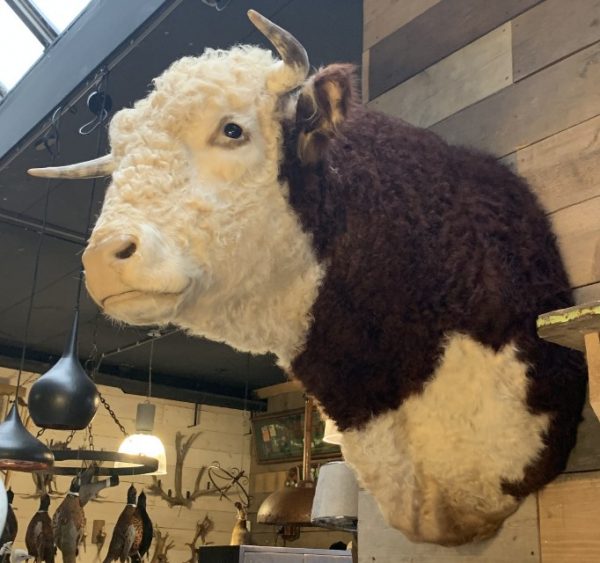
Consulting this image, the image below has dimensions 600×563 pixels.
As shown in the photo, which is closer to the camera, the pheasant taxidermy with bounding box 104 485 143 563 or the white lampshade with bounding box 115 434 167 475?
the white lampshade with bounding box 115 434 167 475

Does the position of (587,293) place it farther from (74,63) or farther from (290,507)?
(290,507)

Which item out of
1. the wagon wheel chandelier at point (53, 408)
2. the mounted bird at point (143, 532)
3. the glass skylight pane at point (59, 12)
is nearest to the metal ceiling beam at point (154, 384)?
the mounted bird at point (143, 532)

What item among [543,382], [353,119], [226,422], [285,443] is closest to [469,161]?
[353,119]

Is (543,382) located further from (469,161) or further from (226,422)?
(226,422)

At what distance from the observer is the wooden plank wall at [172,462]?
17.6ft

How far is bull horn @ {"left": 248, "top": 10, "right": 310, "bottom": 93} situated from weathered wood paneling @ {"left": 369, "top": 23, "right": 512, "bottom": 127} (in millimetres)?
331

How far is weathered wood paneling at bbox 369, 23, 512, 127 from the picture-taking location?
3.74 ft

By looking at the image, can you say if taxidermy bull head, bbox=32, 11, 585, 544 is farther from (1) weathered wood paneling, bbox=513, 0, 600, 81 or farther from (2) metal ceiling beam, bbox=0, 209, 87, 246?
(2) metal ceiling beam, bbox=0, 209, 87, 246

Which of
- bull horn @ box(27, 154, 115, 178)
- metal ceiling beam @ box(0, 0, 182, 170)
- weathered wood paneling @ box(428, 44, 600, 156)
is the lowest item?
bull horn @ box(27, 154, 115, 178)

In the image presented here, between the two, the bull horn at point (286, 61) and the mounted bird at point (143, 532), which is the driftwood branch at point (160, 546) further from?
the bull horn at point (286, 61)

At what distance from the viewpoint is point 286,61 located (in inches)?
37.8

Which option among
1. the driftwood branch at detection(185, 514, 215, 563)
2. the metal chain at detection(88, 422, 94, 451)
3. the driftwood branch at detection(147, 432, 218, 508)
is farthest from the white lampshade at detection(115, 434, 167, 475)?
the driftwood branch at detection(185, 514, 215, 563)

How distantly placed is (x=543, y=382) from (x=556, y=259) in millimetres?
172

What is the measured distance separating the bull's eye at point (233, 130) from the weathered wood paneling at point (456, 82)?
419 mm
